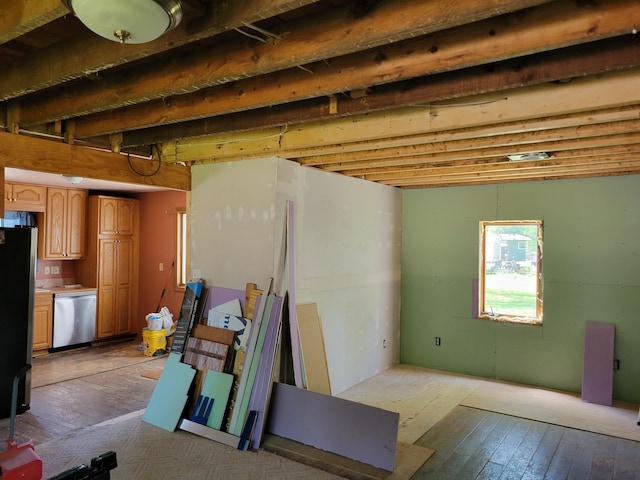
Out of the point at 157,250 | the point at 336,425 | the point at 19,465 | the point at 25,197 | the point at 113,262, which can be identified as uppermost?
the point at 25,197

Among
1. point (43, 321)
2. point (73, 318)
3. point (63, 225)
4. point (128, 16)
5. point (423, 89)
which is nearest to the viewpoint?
point (128, 16)

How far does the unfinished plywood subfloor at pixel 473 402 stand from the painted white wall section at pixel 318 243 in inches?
14.3

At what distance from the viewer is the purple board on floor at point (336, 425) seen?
10.8 feet

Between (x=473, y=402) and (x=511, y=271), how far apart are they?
5.80 ft

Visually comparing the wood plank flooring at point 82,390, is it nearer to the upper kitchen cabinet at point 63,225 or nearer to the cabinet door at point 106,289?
the cabinet door at point 106,289

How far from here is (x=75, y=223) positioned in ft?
22.8

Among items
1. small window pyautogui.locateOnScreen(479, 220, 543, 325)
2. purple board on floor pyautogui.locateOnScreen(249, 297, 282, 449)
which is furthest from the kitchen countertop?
small window pyautogui.locateOnScreen(479, 220, 543, 325)

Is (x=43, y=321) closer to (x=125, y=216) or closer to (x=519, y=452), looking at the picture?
(x=125, y=216)

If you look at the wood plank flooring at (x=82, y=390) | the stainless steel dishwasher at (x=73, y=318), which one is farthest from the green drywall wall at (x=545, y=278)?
the stainless steel dishwasher at (x=73, y=318)

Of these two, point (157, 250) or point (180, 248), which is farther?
point (157, 250)

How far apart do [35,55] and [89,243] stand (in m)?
5.21

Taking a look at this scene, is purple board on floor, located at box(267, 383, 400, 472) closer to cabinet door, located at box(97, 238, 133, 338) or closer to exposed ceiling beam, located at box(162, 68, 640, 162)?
exposed ceiling beam, located at box(162, 68, 640, 162)

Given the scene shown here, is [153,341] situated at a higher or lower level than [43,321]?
lower

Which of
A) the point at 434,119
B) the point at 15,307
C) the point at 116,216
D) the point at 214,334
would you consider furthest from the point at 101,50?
the point at 116,216
